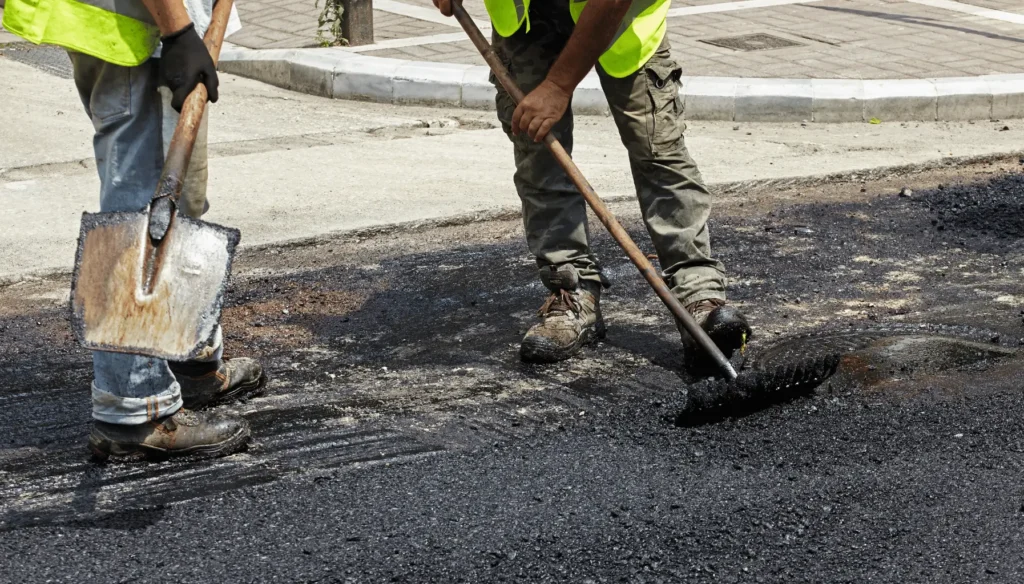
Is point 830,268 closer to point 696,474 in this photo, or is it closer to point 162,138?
point 696,474

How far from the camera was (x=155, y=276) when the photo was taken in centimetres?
272

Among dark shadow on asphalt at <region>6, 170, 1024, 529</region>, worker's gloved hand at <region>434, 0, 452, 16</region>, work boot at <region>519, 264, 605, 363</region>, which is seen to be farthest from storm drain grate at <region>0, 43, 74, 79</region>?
work boot at <region>519, 264, 605, 363</region>

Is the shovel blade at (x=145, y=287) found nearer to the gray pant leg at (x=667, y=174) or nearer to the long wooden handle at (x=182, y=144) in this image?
the long wooden handle at (x=182, y=144)

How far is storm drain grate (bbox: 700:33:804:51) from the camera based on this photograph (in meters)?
7.99

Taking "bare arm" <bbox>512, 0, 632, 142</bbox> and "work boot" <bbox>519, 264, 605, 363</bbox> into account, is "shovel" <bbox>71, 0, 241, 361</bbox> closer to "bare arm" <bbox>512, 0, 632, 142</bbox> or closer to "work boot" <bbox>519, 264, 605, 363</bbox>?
"bare arm" <bbox>512, 0, 632, 142</bbox>

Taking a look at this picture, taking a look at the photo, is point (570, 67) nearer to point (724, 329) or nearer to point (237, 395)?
point (724, 329)

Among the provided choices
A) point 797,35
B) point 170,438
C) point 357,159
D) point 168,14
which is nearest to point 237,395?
point 170,438

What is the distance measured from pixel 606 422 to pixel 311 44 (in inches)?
217

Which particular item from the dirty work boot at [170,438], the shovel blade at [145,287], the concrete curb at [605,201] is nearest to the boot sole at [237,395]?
the dirty work boot at [170,438]

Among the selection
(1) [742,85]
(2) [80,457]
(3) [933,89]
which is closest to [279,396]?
(2) [80,457]

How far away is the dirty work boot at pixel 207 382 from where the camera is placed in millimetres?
3289

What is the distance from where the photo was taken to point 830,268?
4422mm

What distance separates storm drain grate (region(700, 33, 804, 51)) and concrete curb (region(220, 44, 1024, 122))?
107cm

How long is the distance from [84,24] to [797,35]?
6395 millimetres
